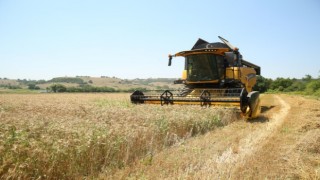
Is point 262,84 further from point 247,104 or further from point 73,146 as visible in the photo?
point 73,146

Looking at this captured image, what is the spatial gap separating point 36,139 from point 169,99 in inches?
318

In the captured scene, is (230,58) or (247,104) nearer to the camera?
(247,104)

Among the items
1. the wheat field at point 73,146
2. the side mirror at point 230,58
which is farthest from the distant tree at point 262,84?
the wheat field at point 73,146

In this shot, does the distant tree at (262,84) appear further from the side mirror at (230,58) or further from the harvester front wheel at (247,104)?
the harvester front wheel at (247,104)

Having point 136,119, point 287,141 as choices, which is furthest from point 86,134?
point 287,141

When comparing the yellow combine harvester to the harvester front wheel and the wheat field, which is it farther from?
the wheat field

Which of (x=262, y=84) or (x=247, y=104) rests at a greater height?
(x=262, y=84)

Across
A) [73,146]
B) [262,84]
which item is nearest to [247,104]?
[73,146]

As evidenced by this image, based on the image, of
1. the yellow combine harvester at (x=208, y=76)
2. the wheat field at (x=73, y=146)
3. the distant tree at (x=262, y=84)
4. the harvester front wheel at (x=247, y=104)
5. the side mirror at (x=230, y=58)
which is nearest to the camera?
the wheat field at (x=73, y=146)

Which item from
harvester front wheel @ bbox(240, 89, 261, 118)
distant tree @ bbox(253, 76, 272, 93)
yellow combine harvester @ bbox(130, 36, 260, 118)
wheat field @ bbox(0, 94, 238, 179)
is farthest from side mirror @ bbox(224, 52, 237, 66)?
distant tree @ bbox(253, 76, 272, 93)

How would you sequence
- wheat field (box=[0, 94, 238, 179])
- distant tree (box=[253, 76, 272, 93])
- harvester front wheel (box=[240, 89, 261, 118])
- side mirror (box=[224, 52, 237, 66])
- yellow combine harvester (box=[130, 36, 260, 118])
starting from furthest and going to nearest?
distant tree (box=[253, 76, 272, 93]) < side mirror (box=[224, 52, 237, 66]) < yellow combine harvester (box=[130, 36, 260, 118]) < harvester front wheel (box=[240, 89, 261, 118]) < wheat field (box=[0, 94, 238, 179])

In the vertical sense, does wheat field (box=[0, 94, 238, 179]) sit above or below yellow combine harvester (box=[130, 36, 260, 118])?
below

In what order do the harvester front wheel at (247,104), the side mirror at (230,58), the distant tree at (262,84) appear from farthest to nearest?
the distant tree at (262,84) → the side mirror at (230,58) → the harvester front wheel at (247,104)

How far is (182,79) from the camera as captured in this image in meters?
13.8
